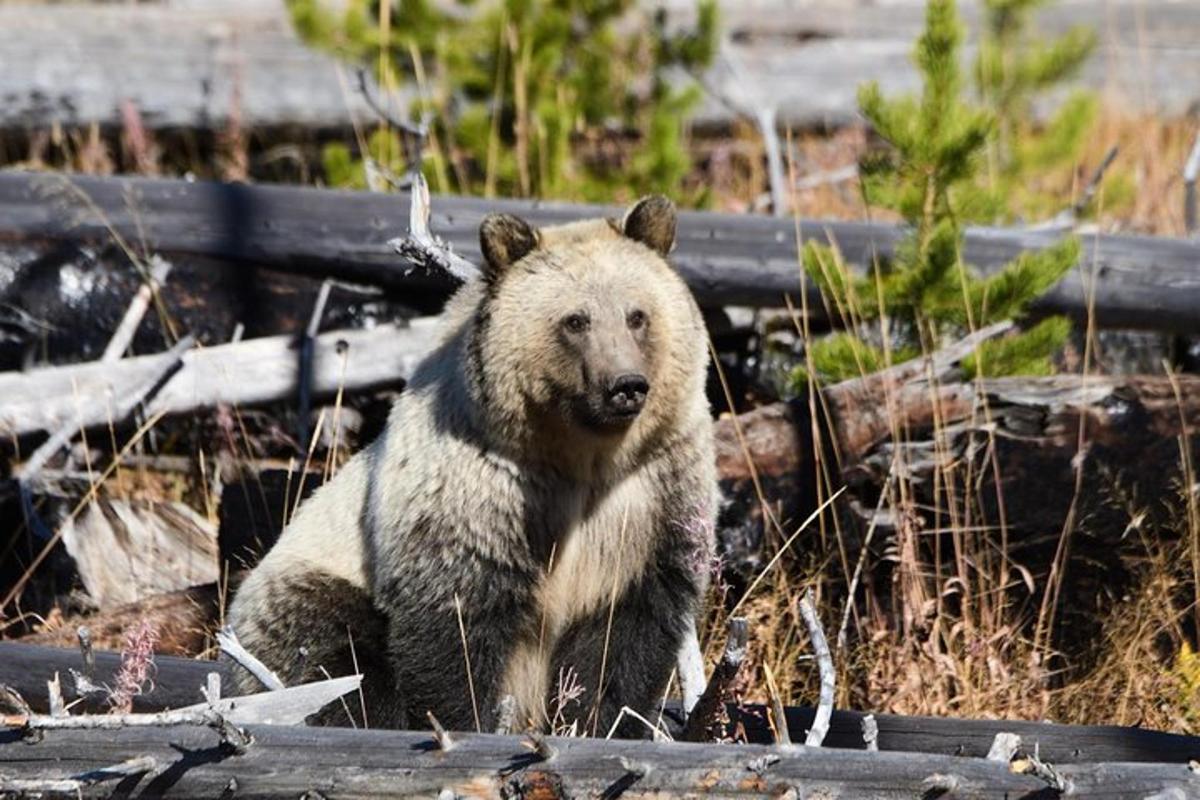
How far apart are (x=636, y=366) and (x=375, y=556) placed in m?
0.89

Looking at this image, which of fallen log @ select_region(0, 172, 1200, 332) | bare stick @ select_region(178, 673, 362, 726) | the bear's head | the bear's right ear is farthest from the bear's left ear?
fallen log @ select_region(0, 172, 1200, 332)

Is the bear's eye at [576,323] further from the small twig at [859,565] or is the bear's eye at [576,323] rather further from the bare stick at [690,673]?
the small twig at [859,565]

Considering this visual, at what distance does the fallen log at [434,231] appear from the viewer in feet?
20.6

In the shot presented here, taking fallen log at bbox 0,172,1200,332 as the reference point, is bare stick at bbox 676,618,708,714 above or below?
below

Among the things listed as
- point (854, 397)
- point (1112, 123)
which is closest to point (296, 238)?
point (854, 397)

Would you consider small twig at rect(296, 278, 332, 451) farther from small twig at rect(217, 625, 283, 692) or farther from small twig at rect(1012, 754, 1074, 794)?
small twig at rect(1012, 754, 1074, 794)

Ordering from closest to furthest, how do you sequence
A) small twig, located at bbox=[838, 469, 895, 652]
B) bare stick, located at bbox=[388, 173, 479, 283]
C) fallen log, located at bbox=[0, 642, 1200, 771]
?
1. fallen log, located at bbox=[0, 642, 1200, 771]
2. bare stick, located at bbox=[388, 173, 479, 283]
3. small twig, located at bbox=[838, 469, 895, 652]

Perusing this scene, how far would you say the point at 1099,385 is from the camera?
5199 mm

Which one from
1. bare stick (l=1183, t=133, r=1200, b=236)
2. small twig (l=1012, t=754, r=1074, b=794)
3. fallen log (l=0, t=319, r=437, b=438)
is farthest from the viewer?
bare stick (l=1183, t=133, r=1200, b=236)

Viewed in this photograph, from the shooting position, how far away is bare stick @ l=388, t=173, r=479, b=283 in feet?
15.3

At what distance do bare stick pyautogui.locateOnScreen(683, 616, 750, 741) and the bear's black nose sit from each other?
1.87ft

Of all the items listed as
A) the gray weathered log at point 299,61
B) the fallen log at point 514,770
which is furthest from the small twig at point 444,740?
the gray weathered log at point 299,61

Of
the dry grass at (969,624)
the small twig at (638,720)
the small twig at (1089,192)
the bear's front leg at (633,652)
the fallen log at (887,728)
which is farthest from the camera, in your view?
the small twig at (1089,192)

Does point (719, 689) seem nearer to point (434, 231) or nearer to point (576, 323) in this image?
point (576, 323)
